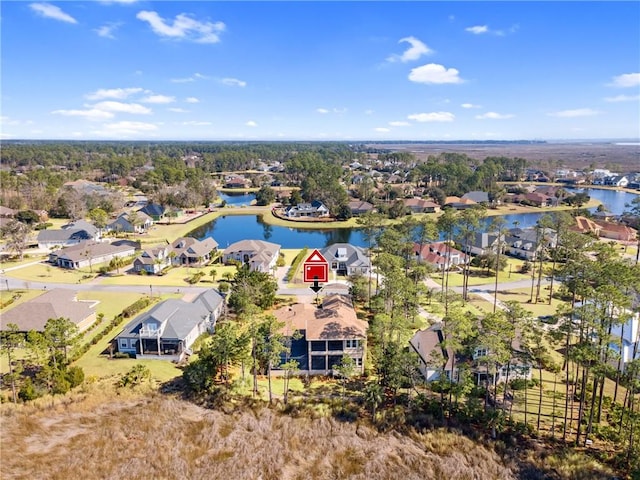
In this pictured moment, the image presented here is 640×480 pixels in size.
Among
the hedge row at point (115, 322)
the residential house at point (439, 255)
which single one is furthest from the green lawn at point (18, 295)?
the residential house at point (439, 255)

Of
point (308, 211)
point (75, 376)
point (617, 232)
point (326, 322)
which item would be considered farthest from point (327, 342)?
point (308, 211)

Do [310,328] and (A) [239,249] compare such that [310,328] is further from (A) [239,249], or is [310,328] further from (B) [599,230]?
(B) [599,230]

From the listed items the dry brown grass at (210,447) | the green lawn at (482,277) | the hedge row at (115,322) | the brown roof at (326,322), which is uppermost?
the brown roof at (326,322)

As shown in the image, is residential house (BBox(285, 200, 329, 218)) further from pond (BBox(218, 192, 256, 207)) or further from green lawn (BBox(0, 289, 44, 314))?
green lawn (BBox(0, 289, 44, 314))

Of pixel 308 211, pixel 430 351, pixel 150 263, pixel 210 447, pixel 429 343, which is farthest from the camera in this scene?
pixel 308 211

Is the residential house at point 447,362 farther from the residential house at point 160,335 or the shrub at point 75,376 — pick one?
the shrub at point 75,376

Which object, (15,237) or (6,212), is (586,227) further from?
(6,212)

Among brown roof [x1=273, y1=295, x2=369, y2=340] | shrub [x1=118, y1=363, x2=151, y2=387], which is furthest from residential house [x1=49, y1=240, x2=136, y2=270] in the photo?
brown roof [x1=273, y1=295, x2=369, y2=340]
